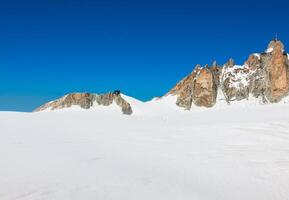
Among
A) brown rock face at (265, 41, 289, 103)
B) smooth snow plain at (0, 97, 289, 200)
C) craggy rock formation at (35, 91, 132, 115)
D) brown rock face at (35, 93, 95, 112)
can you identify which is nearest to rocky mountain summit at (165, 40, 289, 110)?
brown rock face at (265, 41, 289, 103)

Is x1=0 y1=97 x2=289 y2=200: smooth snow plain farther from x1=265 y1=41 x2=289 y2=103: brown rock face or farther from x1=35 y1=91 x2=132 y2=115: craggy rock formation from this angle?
x1=35 y1=91 x2=132 y2=115: craggy rock formation

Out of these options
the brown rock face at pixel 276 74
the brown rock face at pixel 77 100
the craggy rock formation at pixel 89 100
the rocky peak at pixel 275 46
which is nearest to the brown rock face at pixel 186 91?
the craggy rock formation at pixel 89 100

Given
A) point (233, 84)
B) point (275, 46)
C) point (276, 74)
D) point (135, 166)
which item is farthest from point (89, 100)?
point (135, 166)

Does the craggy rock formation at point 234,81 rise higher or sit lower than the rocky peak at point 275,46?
lower

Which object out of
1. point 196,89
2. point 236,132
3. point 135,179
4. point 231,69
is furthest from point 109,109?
point 135,179

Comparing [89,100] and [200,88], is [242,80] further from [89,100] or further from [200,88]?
[89,100]

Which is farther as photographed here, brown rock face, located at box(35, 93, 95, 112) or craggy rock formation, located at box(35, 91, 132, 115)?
brown rock face, located at box(35, 93, 95, 112)

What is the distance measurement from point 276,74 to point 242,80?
458 inches

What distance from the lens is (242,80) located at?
445 feet

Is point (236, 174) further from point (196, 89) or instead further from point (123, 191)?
point (196, 89)

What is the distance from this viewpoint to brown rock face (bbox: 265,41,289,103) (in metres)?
124

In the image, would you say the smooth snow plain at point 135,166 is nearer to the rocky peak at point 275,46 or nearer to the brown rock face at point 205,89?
the brown rock face at point 205,89

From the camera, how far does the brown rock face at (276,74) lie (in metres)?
124

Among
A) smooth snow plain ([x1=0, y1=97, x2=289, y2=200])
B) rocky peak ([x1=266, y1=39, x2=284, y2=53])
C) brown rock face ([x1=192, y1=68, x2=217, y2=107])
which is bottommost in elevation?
smooth snow plain ([x1=0, y1=97, x2=289, y2=200])
